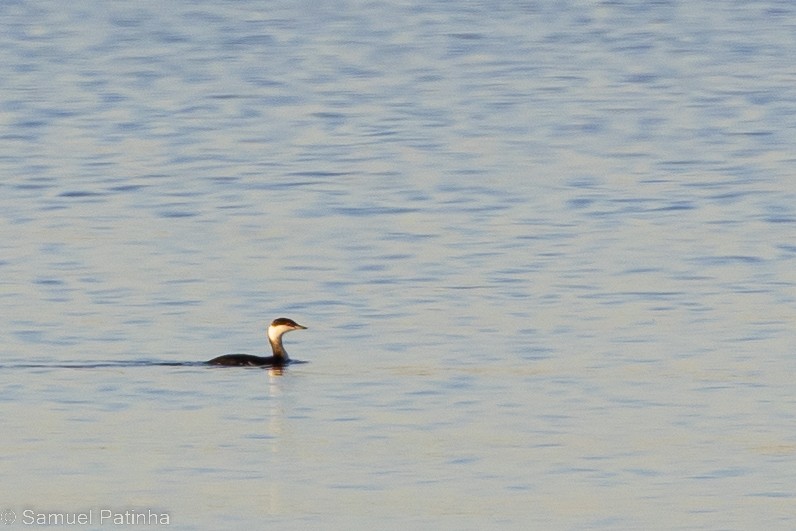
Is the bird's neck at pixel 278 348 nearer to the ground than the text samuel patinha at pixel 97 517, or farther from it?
farther from it

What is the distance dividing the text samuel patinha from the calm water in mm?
113

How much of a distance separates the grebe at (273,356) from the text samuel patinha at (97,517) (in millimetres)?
4185

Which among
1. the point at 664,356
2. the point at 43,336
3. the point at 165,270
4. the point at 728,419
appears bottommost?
the point at 728,419

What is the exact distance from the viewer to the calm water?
45.8 feet

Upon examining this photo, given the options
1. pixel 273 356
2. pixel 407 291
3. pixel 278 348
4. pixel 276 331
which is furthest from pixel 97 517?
pixel 407 291

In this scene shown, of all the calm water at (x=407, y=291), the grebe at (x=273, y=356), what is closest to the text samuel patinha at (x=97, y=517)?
the calm water at (x=407, y=291)

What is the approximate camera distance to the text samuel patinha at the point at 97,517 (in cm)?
1306

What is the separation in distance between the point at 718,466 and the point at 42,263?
355 inches

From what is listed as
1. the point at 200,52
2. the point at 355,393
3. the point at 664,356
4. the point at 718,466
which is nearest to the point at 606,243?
the point at 664,356

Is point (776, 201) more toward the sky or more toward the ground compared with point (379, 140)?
more toward the ground

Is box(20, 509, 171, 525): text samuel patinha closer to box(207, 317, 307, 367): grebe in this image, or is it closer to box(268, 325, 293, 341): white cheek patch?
box(207, 317, 307, 367): grebe

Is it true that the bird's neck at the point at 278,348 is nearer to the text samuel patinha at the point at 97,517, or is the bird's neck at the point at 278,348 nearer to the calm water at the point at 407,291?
the calm water at the point at 407,291

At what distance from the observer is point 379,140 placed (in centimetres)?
2983

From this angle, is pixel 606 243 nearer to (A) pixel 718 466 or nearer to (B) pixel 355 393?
(B) pixel 355 393
